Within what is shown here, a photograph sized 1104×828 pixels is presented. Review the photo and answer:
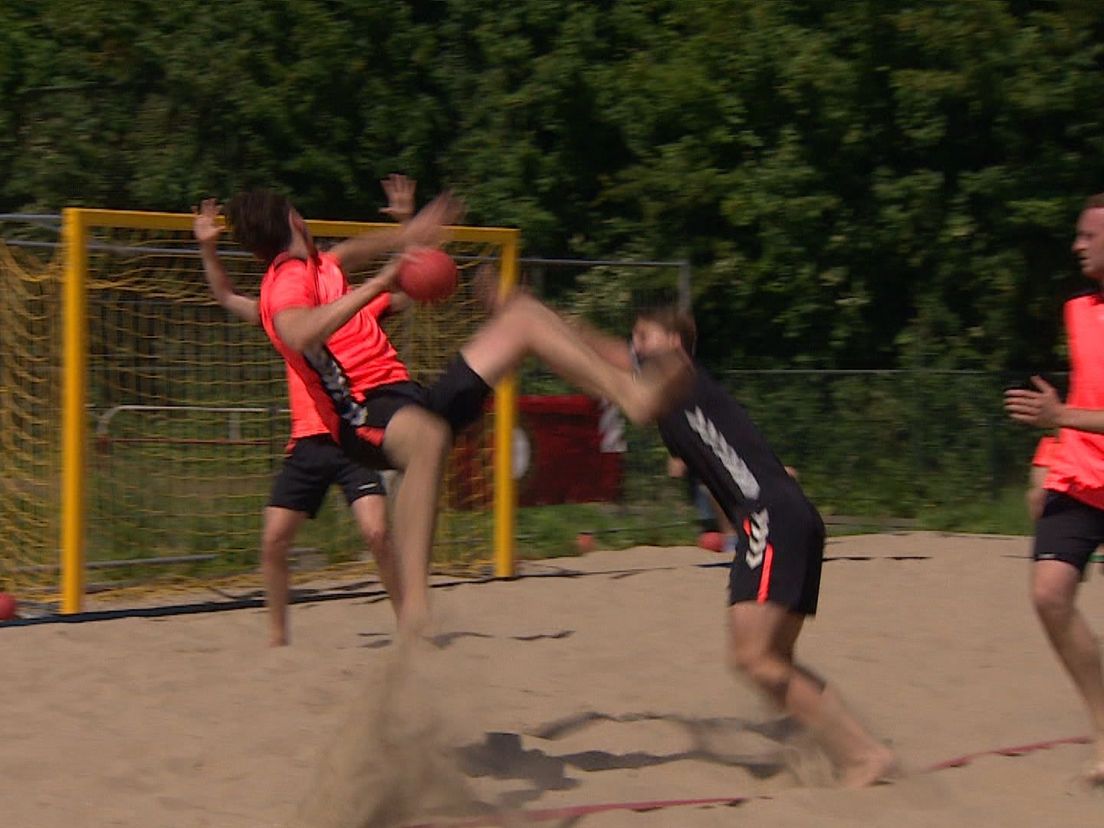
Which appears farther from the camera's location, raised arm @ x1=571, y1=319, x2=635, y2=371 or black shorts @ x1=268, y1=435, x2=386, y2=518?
black shorts @ x1=268, y1=435, x2=386, y2=518

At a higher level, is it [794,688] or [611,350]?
[611,350]

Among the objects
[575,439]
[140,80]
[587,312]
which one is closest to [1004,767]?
[575,439]

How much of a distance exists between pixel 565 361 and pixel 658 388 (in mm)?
281

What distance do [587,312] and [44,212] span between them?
7876mm

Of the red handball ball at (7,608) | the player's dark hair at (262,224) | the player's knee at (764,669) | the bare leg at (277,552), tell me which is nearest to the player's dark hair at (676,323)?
the player's knee at (764,669)

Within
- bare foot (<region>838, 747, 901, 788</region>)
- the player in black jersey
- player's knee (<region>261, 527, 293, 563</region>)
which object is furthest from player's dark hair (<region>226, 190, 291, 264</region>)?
bare foot (<region>838, 747, 901, 788</region>)

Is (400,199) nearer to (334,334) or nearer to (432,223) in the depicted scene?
(334,334)

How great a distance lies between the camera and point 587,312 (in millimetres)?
11945

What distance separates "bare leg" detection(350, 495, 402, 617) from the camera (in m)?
6.81

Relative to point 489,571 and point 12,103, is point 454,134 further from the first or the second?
point 489,571

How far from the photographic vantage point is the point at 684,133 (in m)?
16.0

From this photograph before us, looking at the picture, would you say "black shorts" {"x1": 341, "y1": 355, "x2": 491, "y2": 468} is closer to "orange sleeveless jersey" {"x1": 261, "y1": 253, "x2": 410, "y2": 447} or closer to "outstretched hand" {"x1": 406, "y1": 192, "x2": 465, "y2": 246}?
"orange sleeveless jersey" {"x1": 261, "y1": 253, "x2": 410, "y2": 447}

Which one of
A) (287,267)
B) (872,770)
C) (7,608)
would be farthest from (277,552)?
(872,770)

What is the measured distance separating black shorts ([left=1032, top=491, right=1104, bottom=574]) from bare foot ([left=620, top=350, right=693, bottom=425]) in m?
1.28
